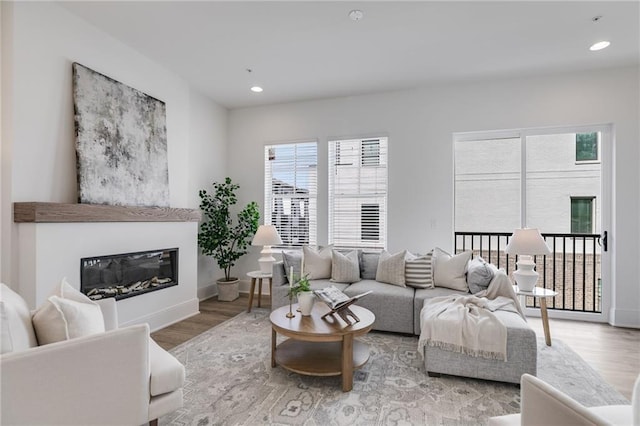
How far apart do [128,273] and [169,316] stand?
2.43 feet

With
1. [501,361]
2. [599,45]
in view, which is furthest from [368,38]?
[501,361]

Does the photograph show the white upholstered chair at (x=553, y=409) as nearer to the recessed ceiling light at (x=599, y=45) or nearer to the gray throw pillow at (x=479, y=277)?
the gray throw pillow at (x=479, y=277)

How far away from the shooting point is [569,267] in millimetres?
4004

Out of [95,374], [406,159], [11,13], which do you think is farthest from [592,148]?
[11,13]

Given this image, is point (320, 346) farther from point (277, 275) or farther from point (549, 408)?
point (549, 408)

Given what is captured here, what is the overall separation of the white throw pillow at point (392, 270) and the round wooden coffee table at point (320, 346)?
990mm

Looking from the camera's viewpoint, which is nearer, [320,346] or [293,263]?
[320,346]

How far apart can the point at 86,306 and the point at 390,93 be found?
4.16 meters

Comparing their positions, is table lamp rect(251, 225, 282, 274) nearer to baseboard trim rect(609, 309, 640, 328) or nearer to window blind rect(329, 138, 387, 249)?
window blind rect(329, 138, 387, 249)

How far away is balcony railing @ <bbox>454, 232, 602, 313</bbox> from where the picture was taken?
12.6ft

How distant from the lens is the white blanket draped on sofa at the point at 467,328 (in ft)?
7.43

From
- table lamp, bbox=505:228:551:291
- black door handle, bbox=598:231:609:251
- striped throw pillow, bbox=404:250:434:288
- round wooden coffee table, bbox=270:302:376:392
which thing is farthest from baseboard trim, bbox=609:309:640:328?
round wooden coffee table, bbox=270:302:376:392

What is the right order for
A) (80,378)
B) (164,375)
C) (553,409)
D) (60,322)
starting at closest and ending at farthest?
(553,409) < (80,378) < (60,322) < (164,375)

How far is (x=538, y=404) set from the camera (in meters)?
1.01
